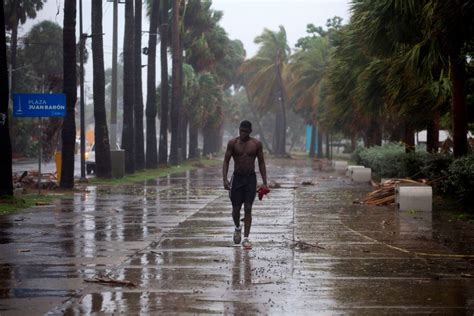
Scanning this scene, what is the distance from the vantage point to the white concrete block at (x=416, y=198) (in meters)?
18.2

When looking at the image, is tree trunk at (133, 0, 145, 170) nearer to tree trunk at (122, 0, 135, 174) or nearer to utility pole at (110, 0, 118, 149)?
utility pole at (110, 0, 118, 149)

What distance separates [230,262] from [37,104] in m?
12.5

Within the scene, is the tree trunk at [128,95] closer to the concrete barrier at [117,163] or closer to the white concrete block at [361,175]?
the concrete barrier at [117,163]

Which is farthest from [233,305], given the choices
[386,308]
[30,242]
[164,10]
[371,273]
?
[164,10]

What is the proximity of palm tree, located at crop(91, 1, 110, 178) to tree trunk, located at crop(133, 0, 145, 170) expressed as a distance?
6.86 meters

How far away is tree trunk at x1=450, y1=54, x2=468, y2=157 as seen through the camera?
19250 millimetres

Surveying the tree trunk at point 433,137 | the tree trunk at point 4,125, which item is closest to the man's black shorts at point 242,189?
the tree trunk at point 4,125

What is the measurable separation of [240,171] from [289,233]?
2.17 meters

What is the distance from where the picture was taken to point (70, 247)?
1198cm

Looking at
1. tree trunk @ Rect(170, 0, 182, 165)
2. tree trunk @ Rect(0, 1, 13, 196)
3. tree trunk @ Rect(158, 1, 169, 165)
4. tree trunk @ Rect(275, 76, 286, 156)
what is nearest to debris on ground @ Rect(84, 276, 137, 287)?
tree trunk @ Rect(0, 1, 13, 196)

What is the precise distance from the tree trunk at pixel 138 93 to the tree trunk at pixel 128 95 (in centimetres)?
164

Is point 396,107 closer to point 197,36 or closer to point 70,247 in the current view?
point 70,247

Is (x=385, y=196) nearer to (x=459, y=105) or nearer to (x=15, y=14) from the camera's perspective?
(x=459, y=105)

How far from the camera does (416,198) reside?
718 inches
